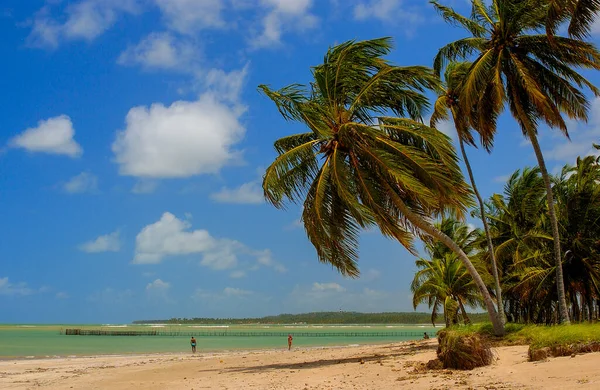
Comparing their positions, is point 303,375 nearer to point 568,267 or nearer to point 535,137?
point 535,137

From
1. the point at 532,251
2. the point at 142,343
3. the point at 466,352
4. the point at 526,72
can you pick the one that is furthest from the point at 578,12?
the point at 142,343

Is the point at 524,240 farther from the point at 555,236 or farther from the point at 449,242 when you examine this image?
the point at 449,242

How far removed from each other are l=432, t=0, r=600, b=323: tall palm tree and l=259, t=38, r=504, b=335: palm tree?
2069 millimetres

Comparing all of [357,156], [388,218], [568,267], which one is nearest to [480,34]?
[357,156]

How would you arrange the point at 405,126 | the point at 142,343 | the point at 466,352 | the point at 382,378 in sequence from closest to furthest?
the point at 466,352 < the point at 382,378 < the point at 405,126 < the point at 142,343

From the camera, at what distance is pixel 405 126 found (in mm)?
16797

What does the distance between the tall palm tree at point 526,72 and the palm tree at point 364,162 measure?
2.07m

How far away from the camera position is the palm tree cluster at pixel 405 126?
16.1m

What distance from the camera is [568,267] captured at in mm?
24000

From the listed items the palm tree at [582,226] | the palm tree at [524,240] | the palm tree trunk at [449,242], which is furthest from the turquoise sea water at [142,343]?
the palm tree trunk at [449,242]

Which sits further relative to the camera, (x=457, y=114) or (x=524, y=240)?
(x=524, y=240)

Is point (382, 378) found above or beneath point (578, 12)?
beneath

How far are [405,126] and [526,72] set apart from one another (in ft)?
14.3

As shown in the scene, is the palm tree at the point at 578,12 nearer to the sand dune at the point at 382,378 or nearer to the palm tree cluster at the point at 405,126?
the palm tree cluster at the point at 405,126
